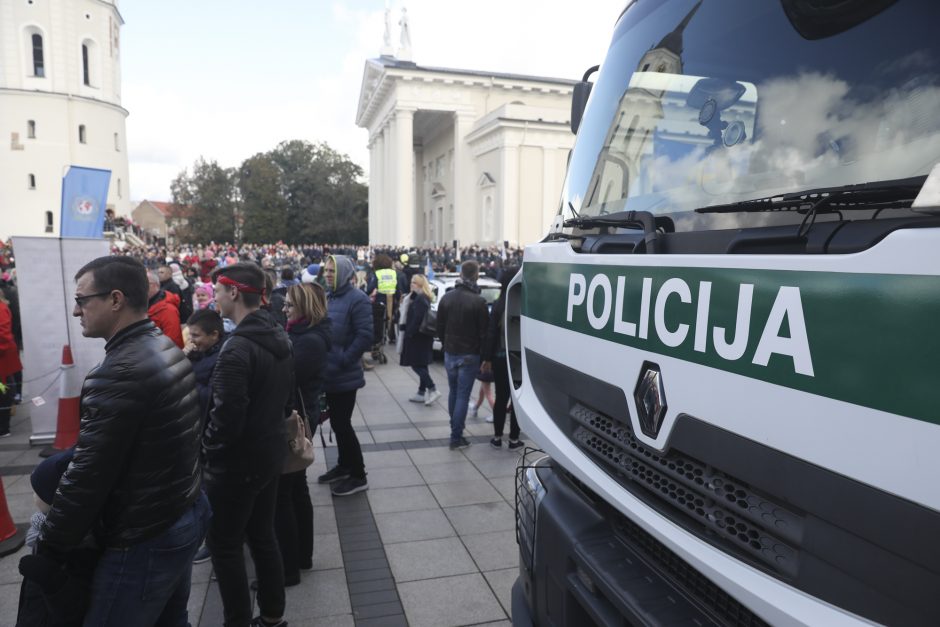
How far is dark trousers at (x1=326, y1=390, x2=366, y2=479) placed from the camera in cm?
490

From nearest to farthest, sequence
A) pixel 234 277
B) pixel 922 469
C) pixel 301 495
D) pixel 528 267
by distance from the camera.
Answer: pixel 922 469 → pixel 528 267 → pixel 234 277 → pixel 301 495

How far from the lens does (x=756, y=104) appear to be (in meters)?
1.78

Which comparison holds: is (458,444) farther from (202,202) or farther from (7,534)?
(202,202)

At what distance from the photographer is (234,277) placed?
10.4ft

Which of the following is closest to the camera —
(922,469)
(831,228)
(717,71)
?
(922,469)

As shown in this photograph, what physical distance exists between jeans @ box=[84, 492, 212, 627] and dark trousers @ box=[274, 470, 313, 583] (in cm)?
108

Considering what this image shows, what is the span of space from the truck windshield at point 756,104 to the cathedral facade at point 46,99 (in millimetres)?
50011

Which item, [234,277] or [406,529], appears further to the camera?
[406,529]

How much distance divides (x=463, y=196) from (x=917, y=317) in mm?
42554

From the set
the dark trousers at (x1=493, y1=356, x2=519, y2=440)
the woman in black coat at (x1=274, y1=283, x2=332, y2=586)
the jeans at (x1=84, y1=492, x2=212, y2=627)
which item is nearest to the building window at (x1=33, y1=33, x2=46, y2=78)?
the dark trousers at (x1=493, y1=356, x2=519, y2=440)

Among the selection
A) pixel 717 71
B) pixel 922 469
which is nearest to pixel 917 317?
pixel 922 469

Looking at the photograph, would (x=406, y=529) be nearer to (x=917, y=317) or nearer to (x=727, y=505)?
(x=727, y=505)

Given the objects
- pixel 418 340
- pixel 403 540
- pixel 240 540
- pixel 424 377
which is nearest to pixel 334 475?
pixel 403 540

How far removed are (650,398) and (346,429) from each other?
3665 millimetres
